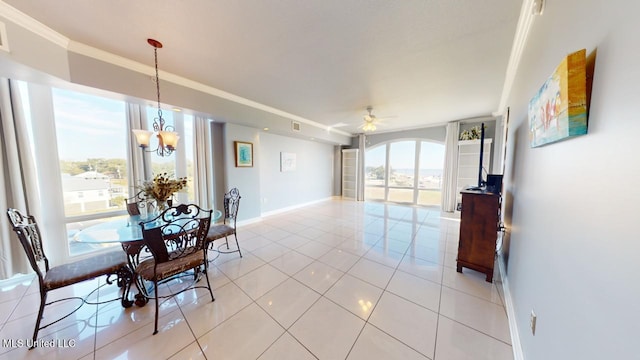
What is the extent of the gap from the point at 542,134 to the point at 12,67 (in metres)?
4.24

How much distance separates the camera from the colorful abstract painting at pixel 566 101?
0.74 m

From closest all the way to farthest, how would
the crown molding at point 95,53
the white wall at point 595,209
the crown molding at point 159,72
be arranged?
1. the white wall at point 595,209
2. the crown molding at point 95,53
3. the crown molding at point 159,72

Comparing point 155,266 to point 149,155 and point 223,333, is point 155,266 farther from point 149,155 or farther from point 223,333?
point 149,155

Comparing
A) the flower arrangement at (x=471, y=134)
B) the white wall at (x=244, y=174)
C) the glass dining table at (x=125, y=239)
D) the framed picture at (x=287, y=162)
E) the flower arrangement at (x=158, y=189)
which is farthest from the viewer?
the framed picture at (x=287, y=162)

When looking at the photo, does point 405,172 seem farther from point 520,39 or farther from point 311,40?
point 311,40

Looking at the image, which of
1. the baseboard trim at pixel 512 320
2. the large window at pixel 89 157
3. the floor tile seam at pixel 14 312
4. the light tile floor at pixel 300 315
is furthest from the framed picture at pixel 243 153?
the baseboard trim at pixel 512 320

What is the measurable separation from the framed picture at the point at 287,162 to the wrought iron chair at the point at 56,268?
3.89 meters

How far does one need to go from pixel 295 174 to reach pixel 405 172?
12.0 ft

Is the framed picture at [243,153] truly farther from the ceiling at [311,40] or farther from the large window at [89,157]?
the large window at [89,157]

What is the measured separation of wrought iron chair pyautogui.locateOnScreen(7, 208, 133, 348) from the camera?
1.52 m

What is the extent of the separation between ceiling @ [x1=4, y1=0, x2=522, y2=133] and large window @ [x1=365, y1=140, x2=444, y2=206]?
2.78 meters

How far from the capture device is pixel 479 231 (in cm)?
232

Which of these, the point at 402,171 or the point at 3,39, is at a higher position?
the point at 3,39

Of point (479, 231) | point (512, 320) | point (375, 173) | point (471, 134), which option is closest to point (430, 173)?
point (471, 134)
